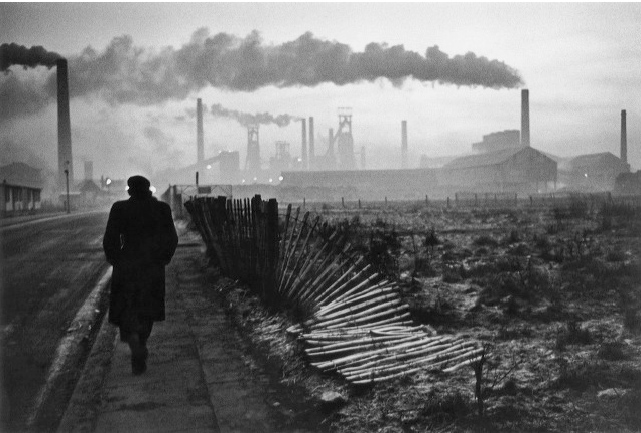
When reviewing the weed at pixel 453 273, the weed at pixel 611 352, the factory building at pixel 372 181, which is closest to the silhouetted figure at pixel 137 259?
the weed at pixel 611 352

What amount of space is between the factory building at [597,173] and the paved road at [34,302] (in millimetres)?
73989

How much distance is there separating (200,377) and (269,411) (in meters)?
1.07

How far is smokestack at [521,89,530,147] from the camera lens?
235 feet

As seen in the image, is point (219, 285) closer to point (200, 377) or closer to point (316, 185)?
point (200, 377)

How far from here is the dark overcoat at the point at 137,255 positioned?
580 centimetres

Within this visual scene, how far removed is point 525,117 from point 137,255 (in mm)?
72373

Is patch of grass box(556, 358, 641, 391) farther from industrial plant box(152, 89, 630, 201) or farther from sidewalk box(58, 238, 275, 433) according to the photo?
industrial plant box(152, 89, 630, 201)

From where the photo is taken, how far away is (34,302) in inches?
364

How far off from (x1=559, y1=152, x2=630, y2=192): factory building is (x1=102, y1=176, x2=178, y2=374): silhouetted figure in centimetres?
8112

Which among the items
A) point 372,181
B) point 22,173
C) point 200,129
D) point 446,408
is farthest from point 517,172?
point 446,408

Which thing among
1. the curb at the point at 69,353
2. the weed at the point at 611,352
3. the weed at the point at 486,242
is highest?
the weed at the point at 486,242

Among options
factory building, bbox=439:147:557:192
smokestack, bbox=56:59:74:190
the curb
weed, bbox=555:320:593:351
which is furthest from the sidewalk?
factory building, bbox=439:147:557:192

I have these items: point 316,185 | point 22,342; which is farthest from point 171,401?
point 316,185

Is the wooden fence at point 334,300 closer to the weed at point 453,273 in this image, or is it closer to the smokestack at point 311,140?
the weed at point 453,273
